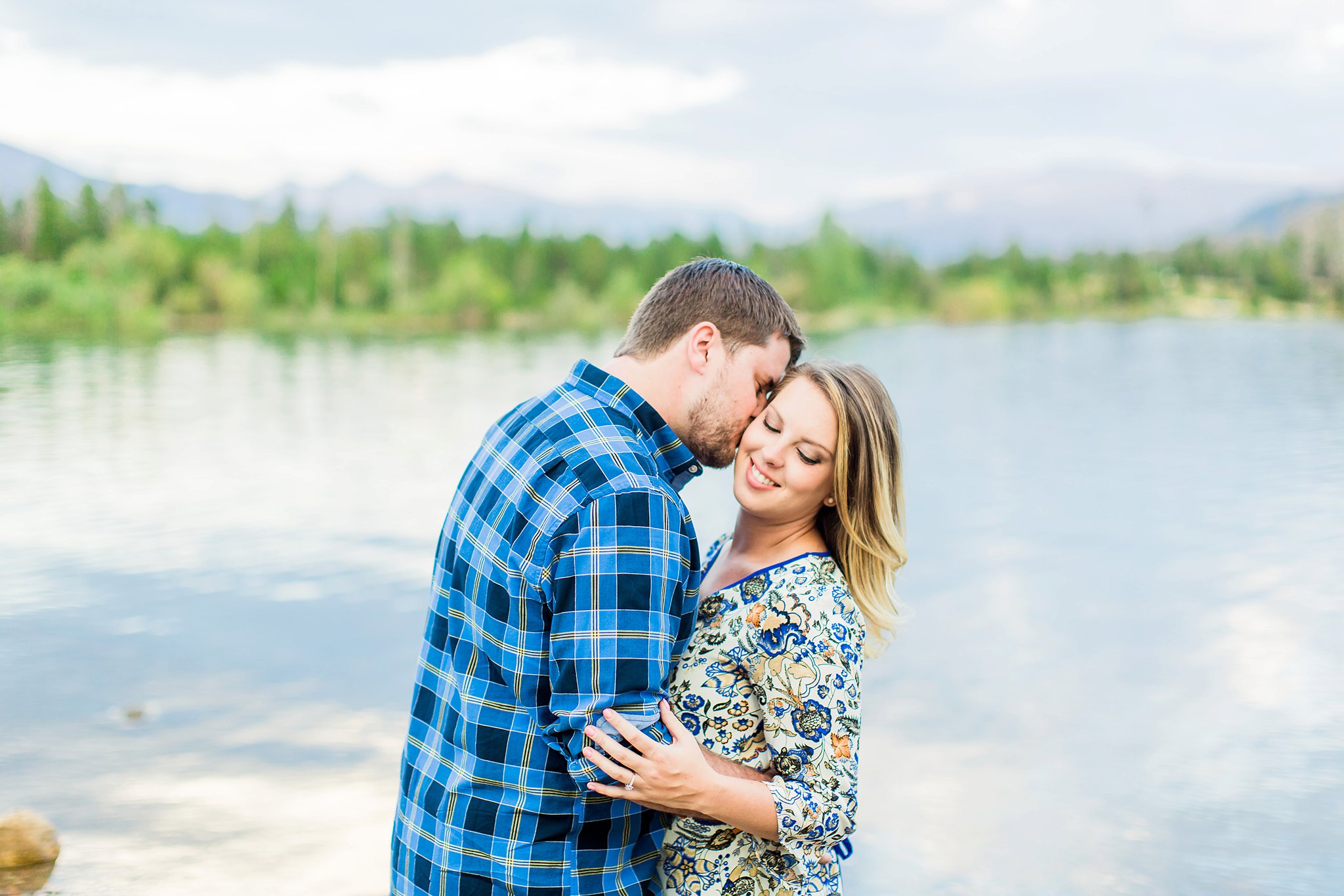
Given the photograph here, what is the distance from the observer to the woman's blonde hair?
2053 mm

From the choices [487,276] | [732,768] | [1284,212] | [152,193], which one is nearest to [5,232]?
[152,193]

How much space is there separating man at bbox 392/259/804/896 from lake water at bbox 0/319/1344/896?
86cm

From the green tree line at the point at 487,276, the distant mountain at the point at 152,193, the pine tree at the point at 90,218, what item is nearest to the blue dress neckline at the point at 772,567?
the green tree line at the point at 487,276

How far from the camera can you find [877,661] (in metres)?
9.15

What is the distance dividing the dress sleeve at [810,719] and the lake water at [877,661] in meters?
0.58

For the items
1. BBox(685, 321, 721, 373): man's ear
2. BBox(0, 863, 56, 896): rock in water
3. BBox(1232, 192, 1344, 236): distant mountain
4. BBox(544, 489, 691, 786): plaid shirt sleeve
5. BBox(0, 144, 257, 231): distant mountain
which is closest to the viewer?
BBox(544, 489, 691, 786): plaid shirt sleeve

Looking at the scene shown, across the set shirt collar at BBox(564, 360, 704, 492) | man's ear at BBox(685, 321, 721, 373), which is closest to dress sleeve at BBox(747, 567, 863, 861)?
shirt collar at BBox(564, 360, 704, 492)

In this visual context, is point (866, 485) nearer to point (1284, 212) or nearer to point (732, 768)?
point (732, 768)

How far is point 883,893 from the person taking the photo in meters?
4.84

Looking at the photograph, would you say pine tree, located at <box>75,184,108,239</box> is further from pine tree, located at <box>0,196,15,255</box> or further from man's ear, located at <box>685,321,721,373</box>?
man's ear, located at <box>685,321,721,373</box>

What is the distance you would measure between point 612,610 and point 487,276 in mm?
45294

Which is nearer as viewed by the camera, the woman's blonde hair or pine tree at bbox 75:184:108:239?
the woman's blonde hair

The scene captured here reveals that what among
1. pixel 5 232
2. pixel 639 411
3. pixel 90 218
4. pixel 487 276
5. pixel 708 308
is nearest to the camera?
pixel 639 411

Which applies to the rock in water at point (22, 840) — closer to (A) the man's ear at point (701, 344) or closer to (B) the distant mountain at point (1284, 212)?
(A) the man's ear at point (701, 344)
